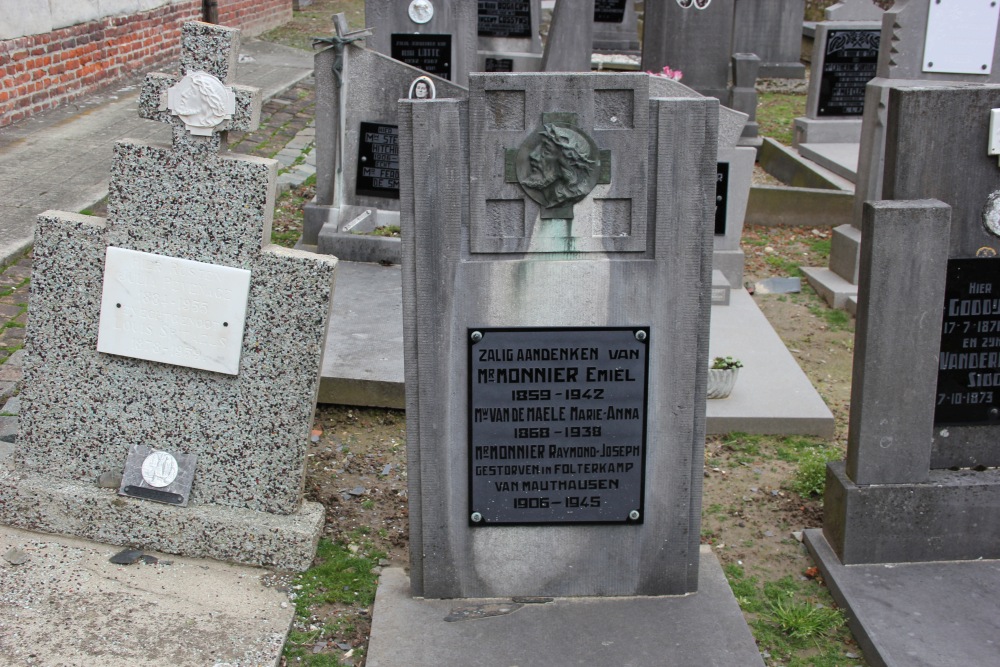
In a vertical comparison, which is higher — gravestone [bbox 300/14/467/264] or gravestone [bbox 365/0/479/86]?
gravestone [bbox 365/0/479/86]

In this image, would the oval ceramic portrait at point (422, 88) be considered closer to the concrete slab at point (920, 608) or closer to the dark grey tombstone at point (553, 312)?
the dark grey tombstone at point (553, 312)

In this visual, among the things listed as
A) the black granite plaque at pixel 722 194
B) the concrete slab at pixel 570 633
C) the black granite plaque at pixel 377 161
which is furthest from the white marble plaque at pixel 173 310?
the black granite plaque at pixel 722 194

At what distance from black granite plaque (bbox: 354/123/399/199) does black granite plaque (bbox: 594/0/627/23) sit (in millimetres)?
11452

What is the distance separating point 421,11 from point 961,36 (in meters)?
4.46

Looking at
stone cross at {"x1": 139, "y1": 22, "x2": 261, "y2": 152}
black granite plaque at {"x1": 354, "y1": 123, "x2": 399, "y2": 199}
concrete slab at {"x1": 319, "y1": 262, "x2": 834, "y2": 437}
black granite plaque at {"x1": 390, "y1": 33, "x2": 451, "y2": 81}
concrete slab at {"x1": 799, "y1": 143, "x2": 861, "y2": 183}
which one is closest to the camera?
stone cross at {"x1": 139, "y1": 22, "x2": 261, "y2": 152}

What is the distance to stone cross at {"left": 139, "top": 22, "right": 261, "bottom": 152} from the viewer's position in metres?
3.96

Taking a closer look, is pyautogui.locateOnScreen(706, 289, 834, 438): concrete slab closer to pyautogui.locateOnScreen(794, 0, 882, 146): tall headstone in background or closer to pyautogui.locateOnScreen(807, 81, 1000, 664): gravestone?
pyautogui.locateOnScreen(807, 81, 1000, 664): gravestone

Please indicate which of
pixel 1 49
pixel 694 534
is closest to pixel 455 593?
pixel 694 534

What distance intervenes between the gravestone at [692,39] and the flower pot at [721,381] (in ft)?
24.1

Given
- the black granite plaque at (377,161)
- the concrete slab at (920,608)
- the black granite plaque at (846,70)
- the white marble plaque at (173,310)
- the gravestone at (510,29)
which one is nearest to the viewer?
the concrete slab at (920,608)

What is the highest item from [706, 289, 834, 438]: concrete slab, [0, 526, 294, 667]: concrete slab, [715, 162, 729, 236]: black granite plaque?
[715, 162, 729, 236]: black granite plaque

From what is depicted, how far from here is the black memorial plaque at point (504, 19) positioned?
13.3 metres

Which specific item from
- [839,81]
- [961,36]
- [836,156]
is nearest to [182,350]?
[961,36]

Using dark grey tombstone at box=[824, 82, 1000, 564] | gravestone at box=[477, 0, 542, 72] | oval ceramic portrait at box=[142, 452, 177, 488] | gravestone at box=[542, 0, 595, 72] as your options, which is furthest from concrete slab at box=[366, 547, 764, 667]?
gravestone at box=[477, 0, 542, 72]
